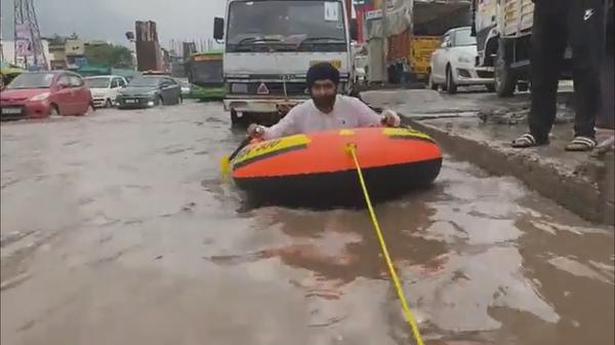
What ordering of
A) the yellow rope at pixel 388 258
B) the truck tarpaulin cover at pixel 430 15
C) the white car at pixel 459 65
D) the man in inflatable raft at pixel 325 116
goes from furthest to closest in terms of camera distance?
the truck tarpaulin cover at pixel 430 15 < the white car at pixel 459 65 < the man in inflatable raft at pixel 325 116 < the yellow rope at pixel 388 258

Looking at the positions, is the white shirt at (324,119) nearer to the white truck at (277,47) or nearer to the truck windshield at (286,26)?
the white truck at (277,47)

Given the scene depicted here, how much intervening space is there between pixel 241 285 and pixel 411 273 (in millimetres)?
724

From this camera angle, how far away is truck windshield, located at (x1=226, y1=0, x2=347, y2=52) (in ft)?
28.2

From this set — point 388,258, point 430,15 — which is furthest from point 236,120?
point 430,15

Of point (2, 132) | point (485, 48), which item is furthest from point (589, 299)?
point (485, 48)

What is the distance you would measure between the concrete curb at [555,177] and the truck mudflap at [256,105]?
3348 mm

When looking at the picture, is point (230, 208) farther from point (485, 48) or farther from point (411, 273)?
point (485, 48)

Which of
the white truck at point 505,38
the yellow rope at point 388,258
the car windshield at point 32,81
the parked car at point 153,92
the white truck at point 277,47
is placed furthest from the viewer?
the white truck at point 277,47

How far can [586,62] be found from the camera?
3412mm

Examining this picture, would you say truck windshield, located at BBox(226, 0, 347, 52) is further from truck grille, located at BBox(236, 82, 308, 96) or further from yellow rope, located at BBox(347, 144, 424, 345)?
yellow rope, located at BBox(347, 144, 424, 345)

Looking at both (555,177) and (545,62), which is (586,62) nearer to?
(545,62)

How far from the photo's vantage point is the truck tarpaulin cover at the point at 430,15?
55.2 ft

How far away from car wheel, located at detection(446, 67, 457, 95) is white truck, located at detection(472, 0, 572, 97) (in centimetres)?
157

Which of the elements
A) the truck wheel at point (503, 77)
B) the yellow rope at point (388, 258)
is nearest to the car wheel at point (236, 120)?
the truck wheel at point (503, 77)
